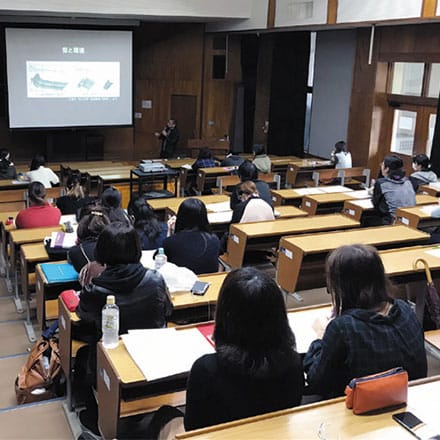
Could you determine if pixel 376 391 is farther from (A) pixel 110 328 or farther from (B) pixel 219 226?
(B) pixel 219 226

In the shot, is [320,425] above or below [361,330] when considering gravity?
below

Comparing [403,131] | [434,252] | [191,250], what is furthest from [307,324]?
[403,131]

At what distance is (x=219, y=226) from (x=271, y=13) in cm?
613

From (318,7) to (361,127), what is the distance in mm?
2373

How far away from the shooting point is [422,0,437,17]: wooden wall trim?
720 cm

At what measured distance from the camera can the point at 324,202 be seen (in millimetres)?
6398

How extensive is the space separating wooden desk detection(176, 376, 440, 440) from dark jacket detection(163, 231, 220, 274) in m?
2.02

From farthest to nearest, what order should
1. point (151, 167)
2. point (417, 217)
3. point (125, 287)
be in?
point (151, 167)
point (417, 217)
point (125, 287)

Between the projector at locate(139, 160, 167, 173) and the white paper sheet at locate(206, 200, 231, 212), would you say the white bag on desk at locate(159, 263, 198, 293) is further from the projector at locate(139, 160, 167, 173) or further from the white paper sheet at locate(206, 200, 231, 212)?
the projector at locate(139, 160, 167, 173)

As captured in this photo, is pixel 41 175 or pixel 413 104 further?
pixel 413 104

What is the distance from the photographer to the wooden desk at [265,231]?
4.80 meters

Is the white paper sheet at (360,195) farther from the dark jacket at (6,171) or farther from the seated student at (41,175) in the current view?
the dark jacket at (6,171)

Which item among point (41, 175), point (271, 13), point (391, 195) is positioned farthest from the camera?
point (271, 13)

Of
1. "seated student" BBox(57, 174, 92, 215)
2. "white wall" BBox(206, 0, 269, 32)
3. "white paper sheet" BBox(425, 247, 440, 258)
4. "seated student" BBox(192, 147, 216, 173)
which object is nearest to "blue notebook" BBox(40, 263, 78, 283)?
"seated student" BBox(57, 174, 92, 215)
